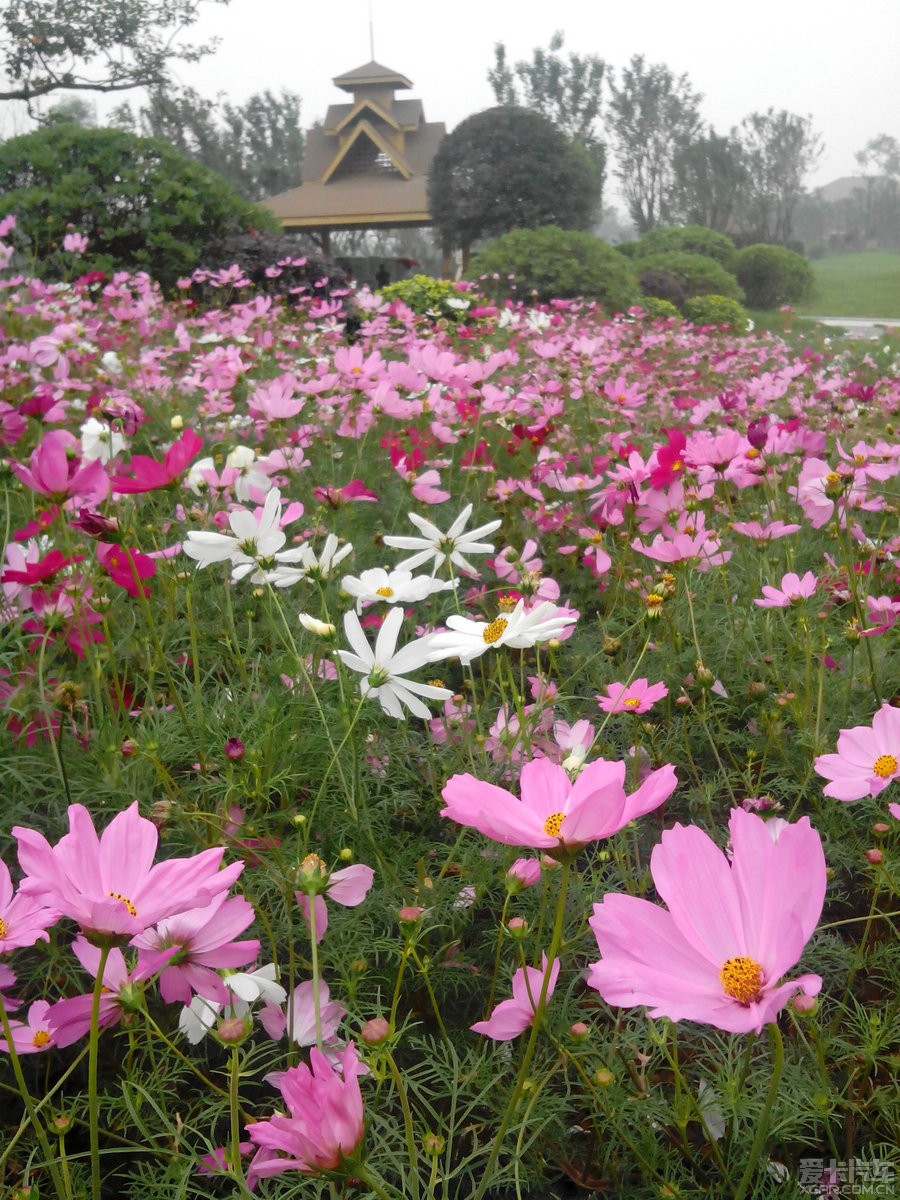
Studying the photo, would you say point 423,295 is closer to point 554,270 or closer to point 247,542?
point 554,270

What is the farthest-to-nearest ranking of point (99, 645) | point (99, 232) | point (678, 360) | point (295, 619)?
point (99, 232) → point (678, 360) → point (295, 619) → point (99, 645)

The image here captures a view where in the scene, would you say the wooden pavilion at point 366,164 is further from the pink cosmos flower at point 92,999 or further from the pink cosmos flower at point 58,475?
the pink cosmos flower at point 92,999

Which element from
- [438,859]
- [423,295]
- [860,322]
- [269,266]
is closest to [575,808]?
[438,859]

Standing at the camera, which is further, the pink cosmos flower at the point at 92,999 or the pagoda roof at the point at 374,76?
the pagoda roof at the point at 374,76

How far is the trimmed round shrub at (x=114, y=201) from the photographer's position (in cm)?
653

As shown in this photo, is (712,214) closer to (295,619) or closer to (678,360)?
(678,360)

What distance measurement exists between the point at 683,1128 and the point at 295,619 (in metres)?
0.98

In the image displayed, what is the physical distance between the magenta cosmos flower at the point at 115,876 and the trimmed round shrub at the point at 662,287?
11930 millimetres

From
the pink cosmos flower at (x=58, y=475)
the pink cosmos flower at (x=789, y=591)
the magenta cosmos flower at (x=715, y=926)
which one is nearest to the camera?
the magenta cosmos flower at (x=715, y=926)

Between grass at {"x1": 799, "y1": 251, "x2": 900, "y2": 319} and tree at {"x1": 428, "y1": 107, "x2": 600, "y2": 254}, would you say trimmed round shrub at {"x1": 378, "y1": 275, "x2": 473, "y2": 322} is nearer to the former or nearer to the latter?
tree at {"x1": 428, "y1": 107, "x2": 600, "y2": 254}

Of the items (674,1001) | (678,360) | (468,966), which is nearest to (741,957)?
(674,1001)

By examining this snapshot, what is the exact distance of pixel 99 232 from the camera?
666 cm

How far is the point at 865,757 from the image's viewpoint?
808 millimetres

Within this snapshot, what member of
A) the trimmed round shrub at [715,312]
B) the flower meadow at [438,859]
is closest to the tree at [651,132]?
the trimmed round shrub at [715,312]
